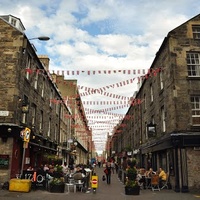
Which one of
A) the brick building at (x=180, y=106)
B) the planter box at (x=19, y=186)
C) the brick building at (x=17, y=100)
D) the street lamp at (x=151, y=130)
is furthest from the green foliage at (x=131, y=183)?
the street lamp at (x=151, y=130)

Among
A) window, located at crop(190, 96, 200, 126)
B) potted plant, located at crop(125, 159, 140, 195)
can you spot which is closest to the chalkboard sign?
potted plant, located at crop(125, 159, 140, 195)

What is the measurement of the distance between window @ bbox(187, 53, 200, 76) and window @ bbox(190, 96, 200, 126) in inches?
71.3

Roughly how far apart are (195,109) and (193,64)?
3.27 metres

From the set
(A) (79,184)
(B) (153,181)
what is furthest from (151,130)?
(A) (79,184)

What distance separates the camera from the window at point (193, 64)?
17625 millimetres

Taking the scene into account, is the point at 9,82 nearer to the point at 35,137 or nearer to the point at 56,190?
the point at 35,137

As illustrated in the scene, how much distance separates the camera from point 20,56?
17094 millimetres

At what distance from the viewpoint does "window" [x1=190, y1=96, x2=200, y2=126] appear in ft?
54.3

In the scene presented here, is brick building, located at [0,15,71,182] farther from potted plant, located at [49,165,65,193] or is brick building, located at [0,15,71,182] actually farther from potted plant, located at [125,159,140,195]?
potted plant, located at [125,159,140,195]

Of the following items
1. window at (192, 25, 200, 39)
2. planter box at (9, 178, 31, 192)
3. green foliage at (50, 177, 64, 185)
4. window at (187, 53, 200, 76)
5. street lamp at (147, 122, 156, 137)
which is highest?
window at (192, 25, 200, 39)

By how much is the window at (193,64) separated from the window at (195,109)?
181 centimetres

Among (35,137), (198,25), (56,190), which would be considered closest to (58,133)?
(35,137)

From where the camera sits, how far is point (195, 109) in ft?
55.3

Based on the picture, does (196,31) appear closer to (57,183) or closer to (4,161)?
(57,183)
